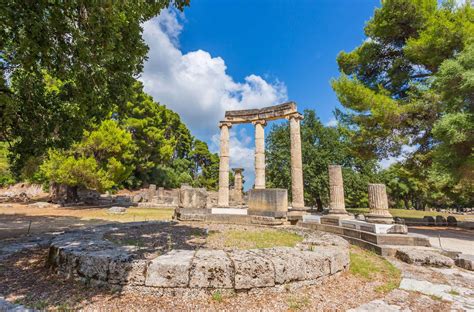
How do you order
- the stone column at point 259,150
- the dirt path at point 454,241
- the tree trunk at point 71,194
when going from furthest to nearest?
the tree trunk at point 71,194 → the stone column at point 259,150 → the dirt path at point 454,241

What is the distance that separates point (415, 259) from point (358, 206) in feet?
103

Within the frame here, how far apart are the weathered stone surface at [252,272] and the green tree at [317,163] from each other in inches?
814

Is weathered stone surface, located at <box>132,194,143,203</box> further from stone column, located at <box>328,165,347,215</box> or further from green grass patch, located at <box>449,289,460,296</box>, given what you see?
green grass patch, located at <box>449,289,460,296</box>

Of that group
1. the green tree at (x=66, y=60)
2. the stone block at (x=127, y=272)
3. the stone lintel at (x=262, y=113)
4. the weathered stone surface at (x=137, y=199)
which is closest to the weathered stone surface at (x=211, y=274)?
the stone block at (x=127, y=272)

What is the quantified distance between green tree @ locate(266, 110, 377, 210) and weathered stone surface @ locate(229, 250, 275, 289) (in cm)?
2068

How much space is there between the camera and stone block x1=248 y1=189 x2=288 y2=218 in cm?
1136

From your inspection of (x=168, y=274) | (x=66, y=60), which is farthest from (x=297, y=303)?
(x=66, y=60)

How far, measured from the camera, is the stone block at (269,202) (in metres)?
11.4

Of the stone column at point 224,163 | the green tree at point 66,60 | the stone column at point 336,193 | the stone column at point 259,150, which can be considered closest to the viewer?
the green tree at point 66,60

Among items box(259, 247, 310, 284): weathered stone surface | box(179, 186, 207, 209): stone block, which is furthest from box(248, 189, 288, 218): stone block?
box(259, 247, 310, 284): weathered stone surface

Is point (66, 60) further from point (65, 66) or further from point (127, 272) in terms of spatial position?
point (127, 272)

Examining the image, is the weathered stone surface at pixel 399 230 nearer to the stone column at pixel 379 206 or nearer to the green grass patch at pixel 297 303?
the stone column at pixel 379 206

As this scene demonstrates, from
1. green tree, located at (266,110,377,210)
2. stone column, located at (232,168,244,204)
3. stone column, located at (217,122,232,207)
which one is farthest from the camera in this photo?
stone column, located at (232,168,244,204)

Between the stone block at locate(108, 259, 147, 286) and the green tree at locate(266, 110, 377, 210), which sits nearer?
the stone block at locate(108, 259, 147, 286)
